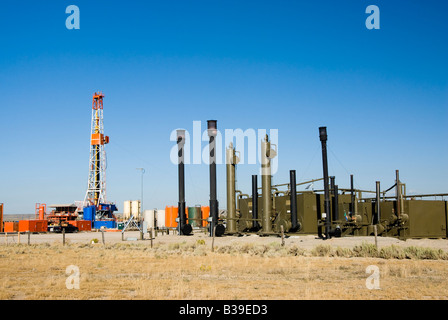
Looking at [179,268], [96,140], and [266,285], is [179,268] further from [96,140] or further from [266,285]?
[96,140]

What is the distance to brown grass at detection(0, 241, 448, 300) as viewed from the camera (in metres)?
12.4

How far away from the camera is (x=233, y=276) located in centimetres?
1606

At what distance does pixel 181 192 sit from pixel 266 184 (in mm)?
11338

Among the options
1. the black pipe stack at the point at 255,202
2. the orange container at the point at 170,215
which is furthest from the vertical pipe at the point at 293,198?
the orange container at the point at 170,215

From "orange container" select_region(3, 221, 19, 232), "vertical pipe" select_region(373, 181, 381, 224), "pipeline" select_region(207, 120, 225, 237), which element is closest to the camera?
"vertical pipe" select_region(373, 181, 381, 224)

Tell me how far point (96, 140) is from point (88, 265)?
61.4 m

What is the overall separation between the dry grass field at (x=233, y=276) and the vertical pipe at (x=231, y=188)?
18.2m

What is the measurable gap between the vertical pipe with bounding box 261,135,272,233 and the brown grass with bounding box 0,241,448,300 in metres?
13.2

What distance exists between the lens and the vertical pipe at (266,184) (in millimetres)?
38188

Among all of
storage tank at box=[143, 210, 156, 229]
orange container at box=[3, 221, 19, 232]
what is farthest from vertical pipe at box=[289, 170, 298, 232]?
orange container at box=[3, 221, 19, 232]

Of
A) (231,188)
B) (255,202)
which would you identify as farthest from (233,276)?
(231,188)

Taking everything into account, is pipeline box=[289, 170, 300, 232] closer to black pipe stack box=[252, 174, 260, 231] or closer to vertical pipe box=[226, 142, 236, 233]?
black pipe stack box=[252, 174, 260, 231]

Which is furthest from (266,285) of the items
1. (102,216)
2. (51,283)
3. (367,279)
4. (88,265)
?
(102,216)

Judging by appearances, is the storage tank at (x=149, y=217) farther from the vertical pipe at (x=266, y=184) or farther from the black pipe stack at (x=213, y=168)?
the vertical pipe at (x=266, y=184)
